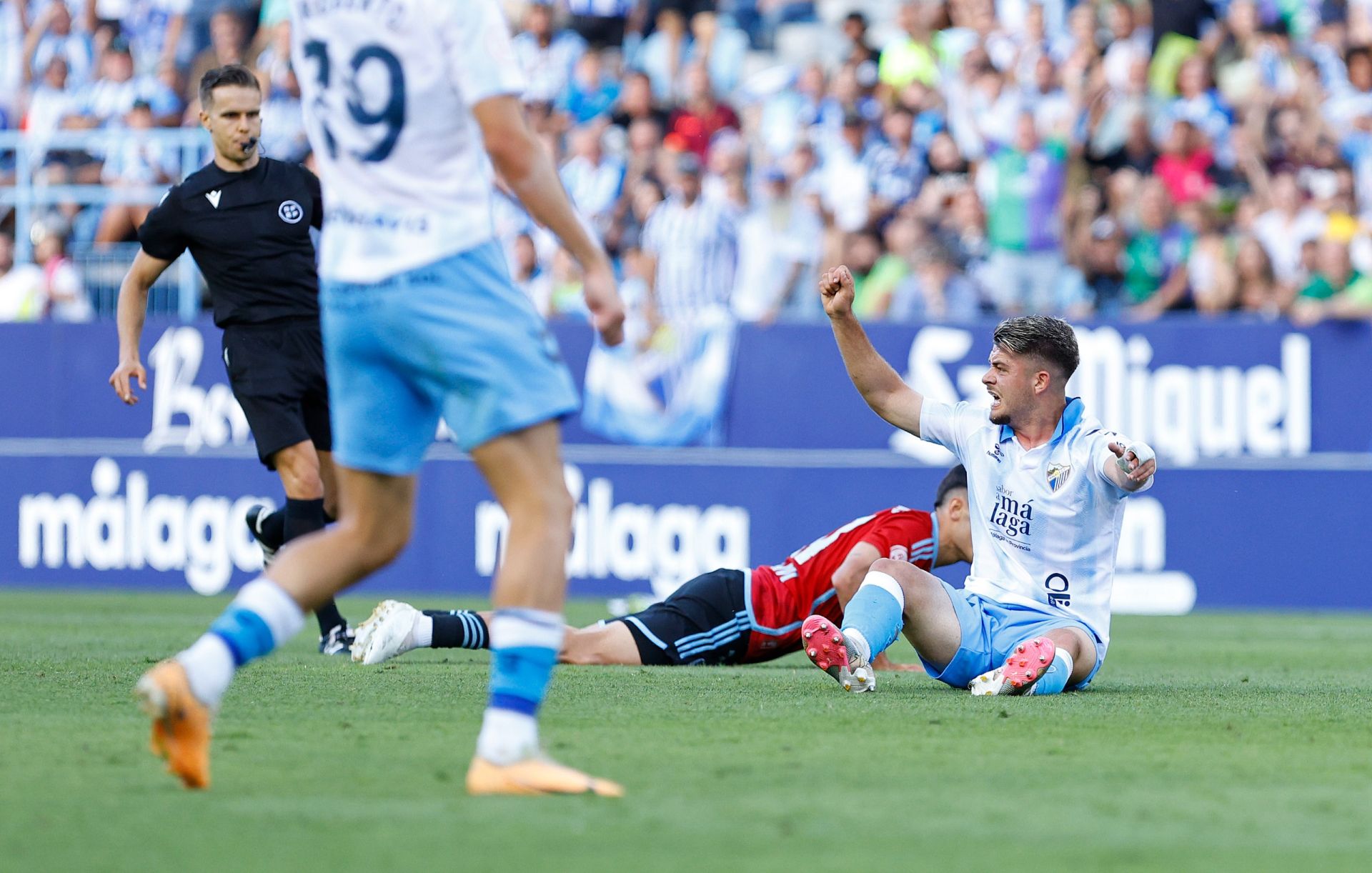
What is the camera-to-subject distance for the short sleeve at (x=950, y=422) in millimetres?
7090

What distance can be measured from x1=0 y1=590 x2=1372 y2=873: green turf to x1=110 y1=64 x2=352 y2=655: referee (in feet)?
3.23

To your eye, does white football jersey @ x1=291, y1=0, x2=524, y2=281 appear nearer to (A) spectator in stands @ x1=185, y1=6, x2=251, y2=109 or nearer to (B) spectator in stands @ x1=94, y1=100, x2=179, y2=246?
(B) spectator in stands @ x1=94, y1=100, x2=179, y2=246

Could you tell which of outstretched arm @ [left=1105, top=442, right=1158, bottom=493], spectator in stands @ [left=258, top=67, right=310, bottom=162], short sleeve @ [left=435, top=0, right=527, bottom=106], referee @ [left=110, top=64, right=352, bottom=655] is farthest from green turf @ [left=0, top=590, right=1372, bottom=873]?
spectator in stands @ [left=258, top=67, right=310, bottom=162]

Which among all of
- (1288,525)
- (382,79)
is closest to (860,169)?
(1288,525)

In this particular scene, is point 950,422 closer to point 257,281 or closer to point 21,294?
point 257,281

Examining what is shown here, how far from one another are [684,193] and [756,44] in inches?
151

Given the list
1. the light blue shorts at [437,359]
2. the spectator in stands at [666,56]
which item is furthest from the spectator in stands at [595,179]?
the light blue shorts at [437,359]

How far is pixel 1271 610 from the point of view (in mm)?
13695

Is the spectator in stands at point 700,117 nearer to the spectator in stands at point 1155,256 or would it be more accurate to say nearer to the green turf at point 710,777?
the spectator in stands at point 1155,256

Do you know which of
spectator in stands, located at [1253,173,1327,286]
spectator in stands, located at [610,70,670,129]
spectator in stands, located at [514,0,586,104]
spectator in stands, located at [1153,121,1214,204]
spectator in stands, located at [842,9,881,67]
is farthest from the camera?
spectator in stands, located at [514,0,586,104]

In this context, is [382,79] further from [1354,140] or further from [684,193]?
[1354,140]

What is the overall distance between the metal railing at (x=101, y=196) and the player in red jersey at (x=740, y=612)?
8416 millimetres

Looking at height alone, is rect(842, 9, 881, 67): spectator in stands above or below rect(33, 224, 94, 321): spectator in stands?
above

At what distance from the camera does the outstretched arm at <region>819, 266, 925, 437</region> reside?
22.1 ft
